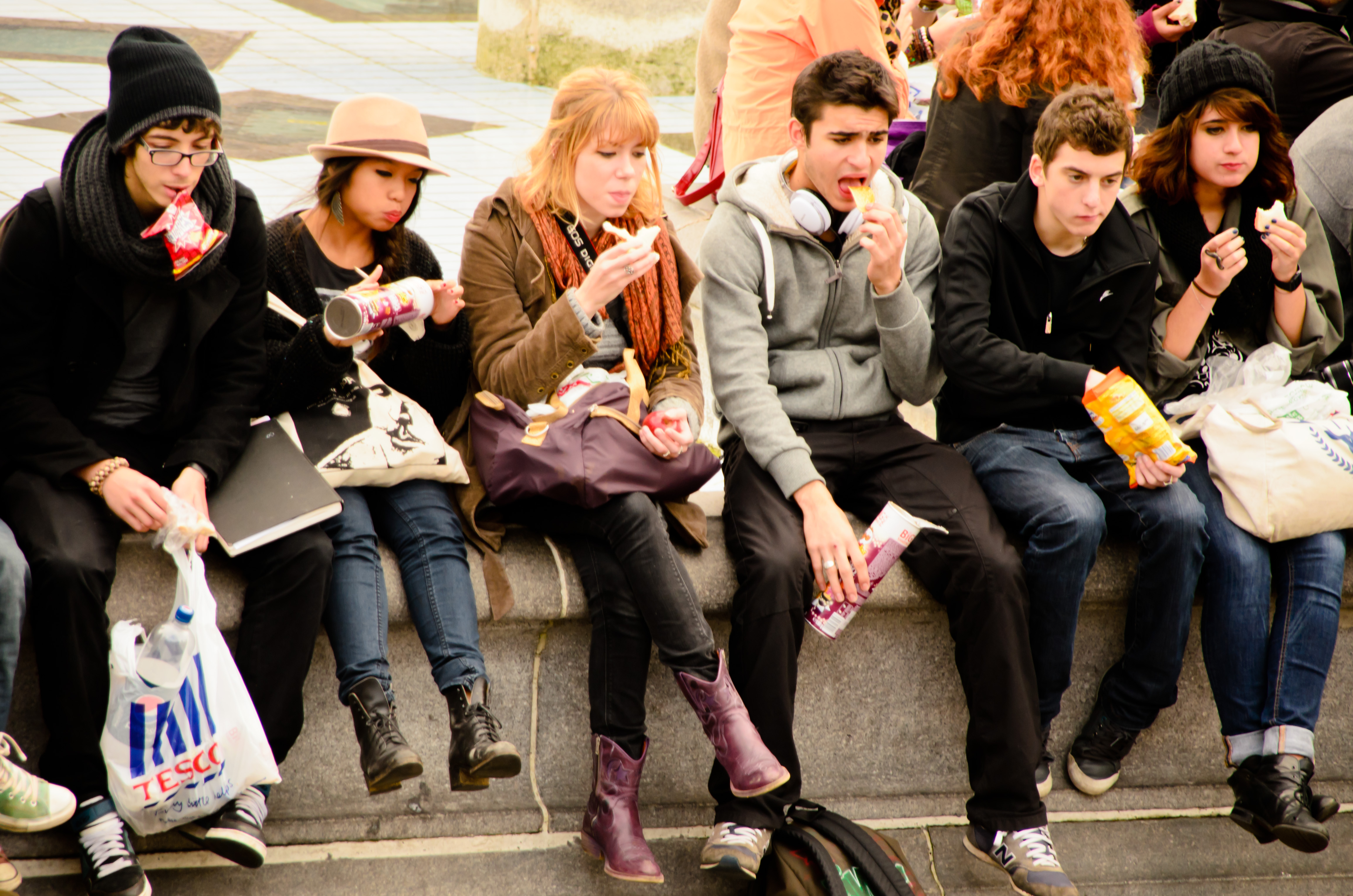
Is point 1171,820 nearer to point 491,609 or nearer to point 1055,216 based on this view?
point 1055,216

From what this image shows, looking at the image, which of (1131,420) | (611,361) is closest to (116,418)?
(611,361)

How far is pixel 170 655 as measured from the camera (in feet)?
8.34

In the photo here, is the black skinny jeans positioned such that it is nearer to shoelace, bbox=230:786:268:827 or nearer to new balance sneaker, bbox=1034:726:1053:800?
shoelace, bbox=230:786:268:827

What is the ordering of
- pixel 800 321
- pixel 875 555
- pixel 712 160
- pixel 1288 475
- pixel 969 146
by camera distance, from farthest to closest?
pixel 712 160 → pixel 969 146 → pixel 800 321 → pixel 1288 475 → pixel 875 555

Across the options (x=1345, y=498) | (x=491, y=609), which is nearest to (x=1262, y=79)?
(x=1345, y=498)

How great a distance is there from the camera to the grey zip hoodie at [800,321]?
320 centimetres

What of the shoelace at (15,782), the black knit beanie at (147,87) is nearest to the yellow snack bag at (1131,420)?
the black knit beanie at (147,87)

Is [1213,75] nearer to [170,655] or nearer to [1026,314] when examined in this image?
[1026,314]

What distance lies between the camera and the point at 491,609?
9.73 feet

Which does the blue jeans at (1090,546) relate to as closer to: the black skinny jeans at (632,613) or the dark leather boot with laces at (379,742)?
the black skinny jeans at (632,613)

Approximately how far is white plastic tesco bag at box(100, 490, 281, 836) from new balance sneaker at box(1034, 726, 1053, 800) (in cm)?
193

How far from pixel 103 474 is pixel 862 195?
191cm

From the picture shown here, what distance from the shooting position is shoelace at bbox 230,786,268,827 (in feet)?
8.65

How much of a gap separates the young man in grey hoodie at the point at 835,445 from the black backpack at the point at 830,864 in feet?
0.18
